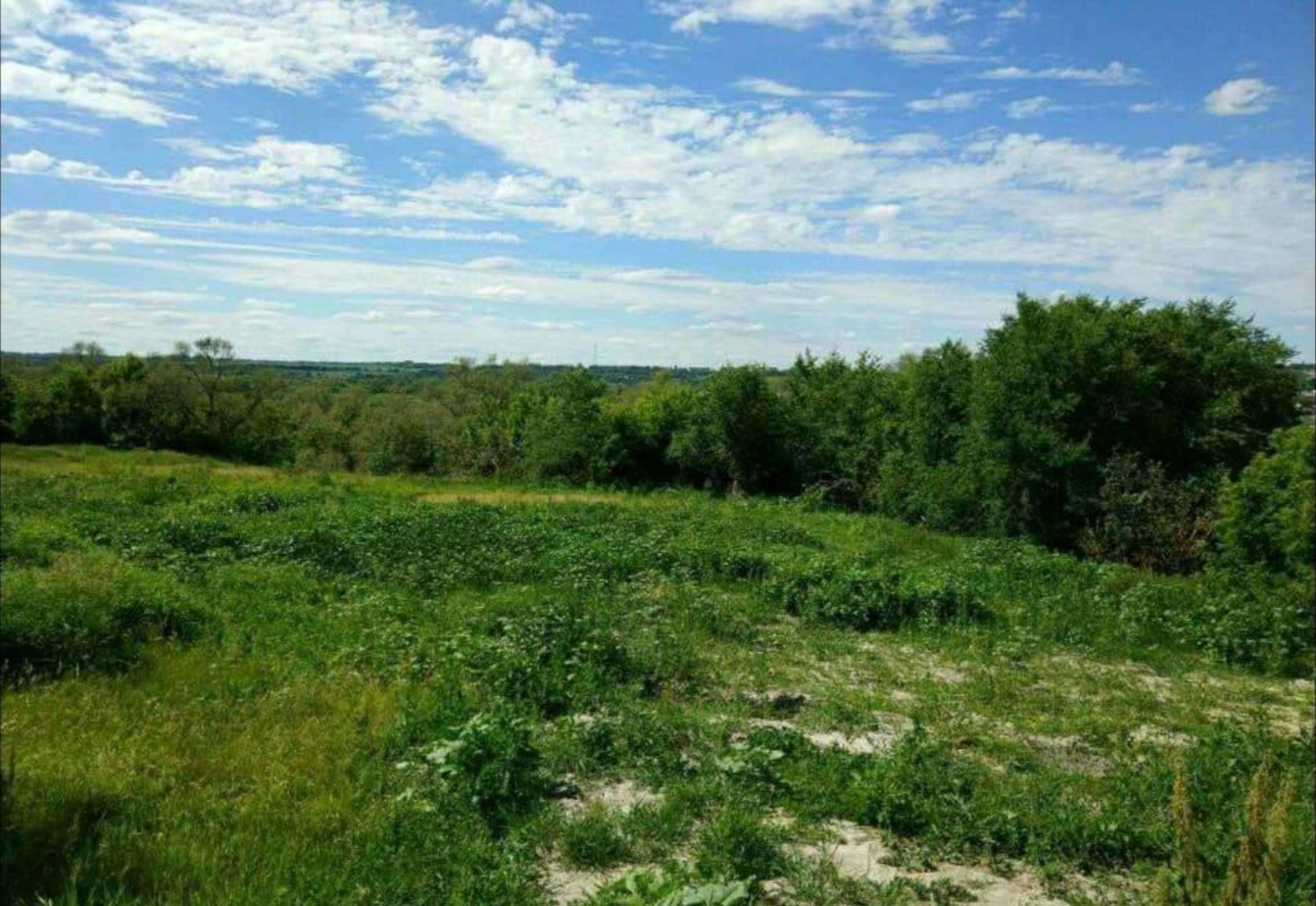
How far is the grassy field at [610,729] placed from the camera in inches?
170

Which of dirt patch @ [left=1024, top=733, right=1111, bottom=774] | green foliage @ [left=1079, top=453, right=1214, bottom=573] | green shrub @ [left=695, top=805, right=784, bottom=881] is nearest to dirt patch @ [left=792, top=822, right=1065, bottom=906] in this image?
green shrub @ [left=695, top=805, right=784, bottom=881]

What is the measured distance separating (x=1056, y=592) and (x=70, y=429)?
41.0 meters

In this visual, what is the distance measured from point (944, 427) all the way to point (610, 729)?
17128 mm

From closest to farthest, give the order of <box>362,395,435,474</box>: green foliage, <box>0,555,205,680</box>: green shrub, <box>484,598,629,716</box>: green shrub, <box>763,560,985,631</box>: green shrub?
<box>484,598,629,716</box>: green shrub
<box>0,555,205,680</box>: green shrub
<box>763,560,985,631</box>: green shrub
<box>362,395,435,474</box>: green foliage

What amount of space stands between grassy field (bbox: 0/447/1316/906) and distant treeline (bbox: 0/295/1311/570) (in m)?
4.99

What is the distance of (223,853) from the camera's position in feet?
14.2

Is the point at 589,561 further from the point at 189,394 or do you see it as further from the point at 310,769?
the point at 189,394

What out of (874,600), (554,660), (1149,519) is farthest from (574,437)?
(554,660)

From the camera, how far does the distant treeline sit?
58.6 feet

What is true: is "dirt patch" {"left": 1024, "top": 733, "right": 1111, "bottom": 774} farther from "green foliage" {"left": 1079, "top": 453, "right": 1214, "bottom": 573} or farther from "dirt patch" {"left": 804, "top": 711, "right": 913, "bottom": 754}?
"green foliage" {"left": 1079, "top": 453, "right": 1214, "bottom": 573}

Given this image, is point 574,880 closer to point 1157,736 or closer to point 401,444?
point 1157,736

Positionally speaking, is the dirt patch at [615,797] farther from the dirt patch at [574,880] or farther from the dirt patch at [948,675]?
the dirt patch at [948,675]

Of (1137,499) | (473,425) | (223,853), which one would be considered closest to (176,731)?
(223,853)

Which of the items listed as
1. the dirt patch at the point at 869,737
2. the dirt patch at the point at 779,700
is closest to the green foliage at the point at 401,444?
the dirt patch at the point at 779,700
